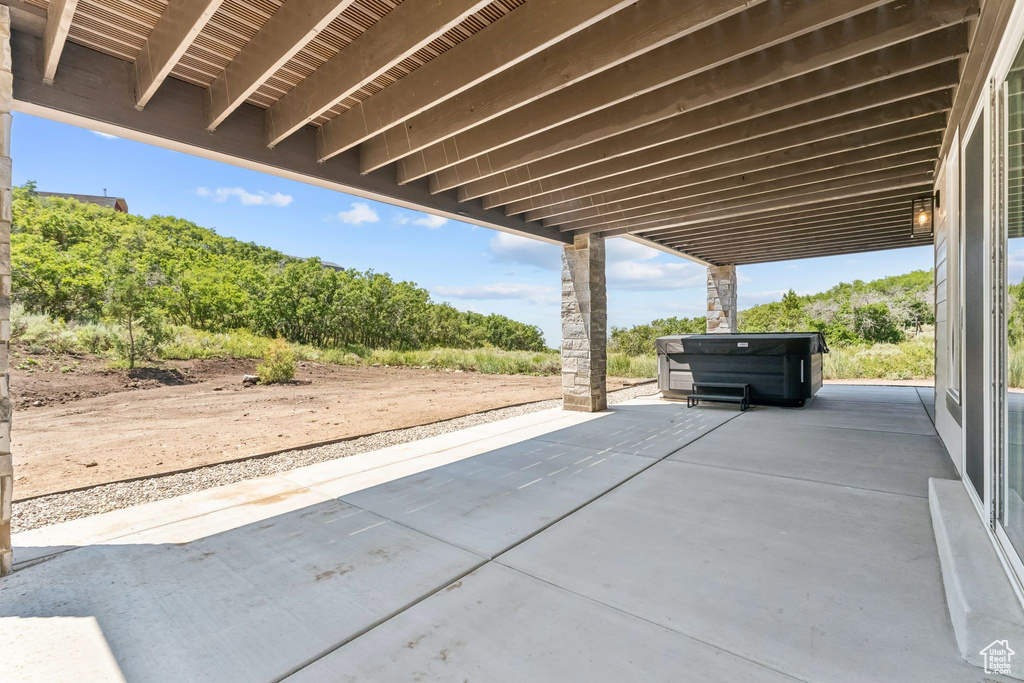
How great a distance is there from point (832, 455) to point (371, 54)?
475cm

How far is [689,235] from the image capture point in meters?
7.32

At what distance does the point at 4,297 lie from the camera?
2.07m

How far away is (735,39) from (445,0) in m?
1.55

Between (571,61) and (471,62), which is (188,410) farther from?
(571,61)

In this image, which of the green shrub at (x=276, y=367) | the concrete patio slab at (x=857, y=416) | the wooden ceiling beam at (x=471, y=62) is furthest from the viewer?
the green shrub at (x=276, y=367)

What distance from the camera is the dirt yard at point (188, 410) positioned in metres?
4.15

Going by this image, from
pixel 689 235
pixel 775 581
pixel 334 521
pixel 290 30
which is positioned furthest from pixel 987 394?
pixel 689 235

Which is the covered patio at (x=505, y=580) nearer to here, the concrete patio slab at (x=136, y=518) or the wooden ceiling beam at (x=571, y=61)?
the concrete patio slab at (x=136, y=518)

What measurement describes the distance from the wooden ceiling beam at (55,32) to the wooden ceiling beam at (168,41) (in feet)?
1.12

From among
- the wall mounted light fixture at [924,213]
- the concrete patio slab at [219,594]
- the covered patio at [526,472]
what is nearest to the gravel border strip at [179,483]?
the covered patio at [526,472]

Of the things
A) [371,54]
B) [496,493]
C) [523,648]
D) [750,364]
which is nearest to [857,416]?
[750,364]

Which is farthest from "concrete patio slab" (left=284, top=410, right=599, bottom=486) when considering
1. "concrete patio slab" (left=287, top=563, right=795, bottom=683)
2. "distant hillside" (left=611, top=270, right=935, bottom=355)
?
"distant hillside" (left=611, top=270, right=935, bottom=355)

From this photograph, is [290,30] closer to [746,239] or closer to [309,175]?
[309,175]

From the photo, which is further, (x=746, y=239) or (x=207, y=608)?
(x=746, y=239)
